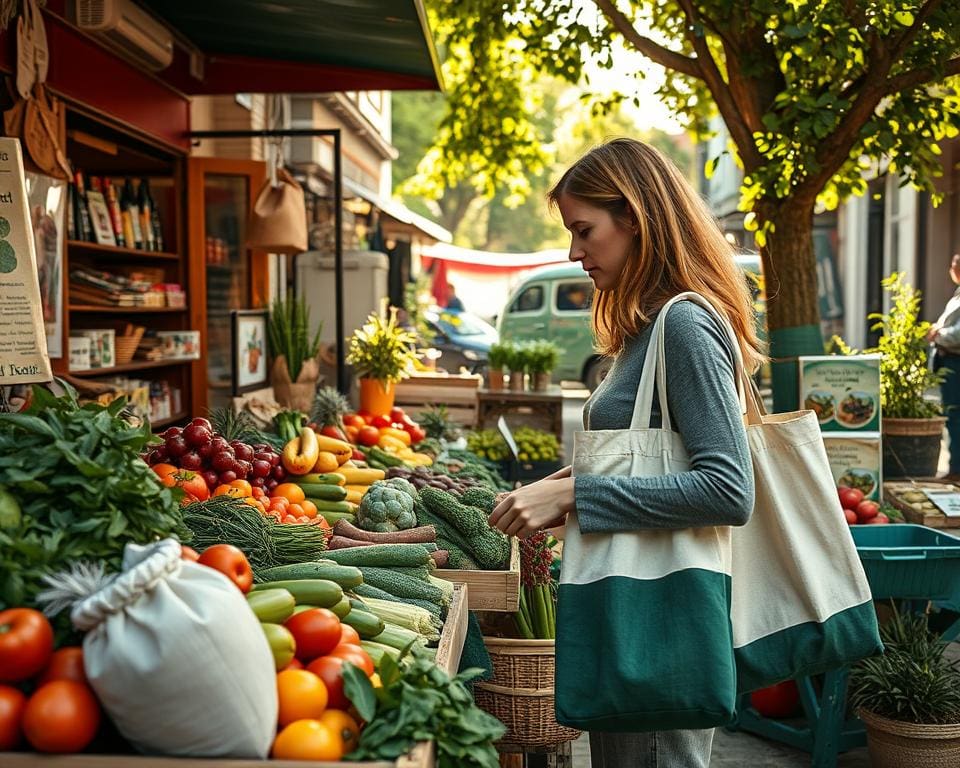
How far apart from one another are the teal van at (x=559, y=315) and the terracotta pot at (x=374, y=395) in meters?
11.8

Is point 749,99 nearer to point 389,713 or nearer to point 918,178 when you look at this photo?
point 918,178

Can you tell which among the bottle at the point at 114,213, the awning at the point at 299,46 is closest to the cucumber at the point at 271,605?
the awning at the point at 299,46

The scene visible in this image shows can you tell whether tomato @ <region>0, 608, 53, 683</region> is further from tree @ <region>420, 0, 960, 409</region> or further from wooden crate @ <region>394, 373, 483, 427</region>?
wooden crate @ <region>394, 373, 483, 427</region>

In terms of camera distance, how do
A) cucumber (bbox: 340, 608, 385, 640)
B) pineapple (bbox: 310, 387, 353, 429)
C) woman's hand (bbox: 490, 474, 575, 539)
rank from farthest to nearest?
pineapple (bbox: 310, 387, 353, 429) < cucumber (bbox: 340, 608, 385, 640) < woman's hand (bbox: 490, 474, 575, 539)

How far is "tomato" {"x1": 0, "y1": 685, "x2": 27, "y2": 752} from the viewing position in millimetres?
1776

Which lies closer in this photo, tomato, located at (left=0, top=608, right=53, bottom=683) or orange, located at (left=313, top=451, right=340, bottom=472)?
tomato, located at (left=0, top=608, right=53, bottom=683)

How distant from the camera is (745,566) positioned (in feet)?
7.68

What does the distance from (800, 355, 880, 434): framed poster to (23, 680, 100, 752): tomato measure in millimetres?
5097

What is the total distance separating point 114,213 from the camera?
7891 mm

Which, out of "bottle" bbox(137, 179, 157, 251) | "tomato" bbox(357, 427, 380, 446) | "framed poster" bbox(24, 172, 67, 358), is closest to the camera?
"framed poster" bbox(24, 172, 67, 358)

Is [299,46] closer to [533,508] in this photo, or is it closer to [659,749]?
[533,508]

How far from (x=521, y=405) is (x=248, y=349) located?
3.53 meters

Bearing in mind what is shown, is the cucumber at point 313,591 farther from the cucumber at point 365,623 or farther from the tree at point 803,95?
the tree at point 803,95

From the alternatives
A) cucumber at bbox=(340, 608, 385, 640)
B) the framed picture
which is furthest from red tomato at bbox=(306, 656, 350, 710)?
the framed picture
